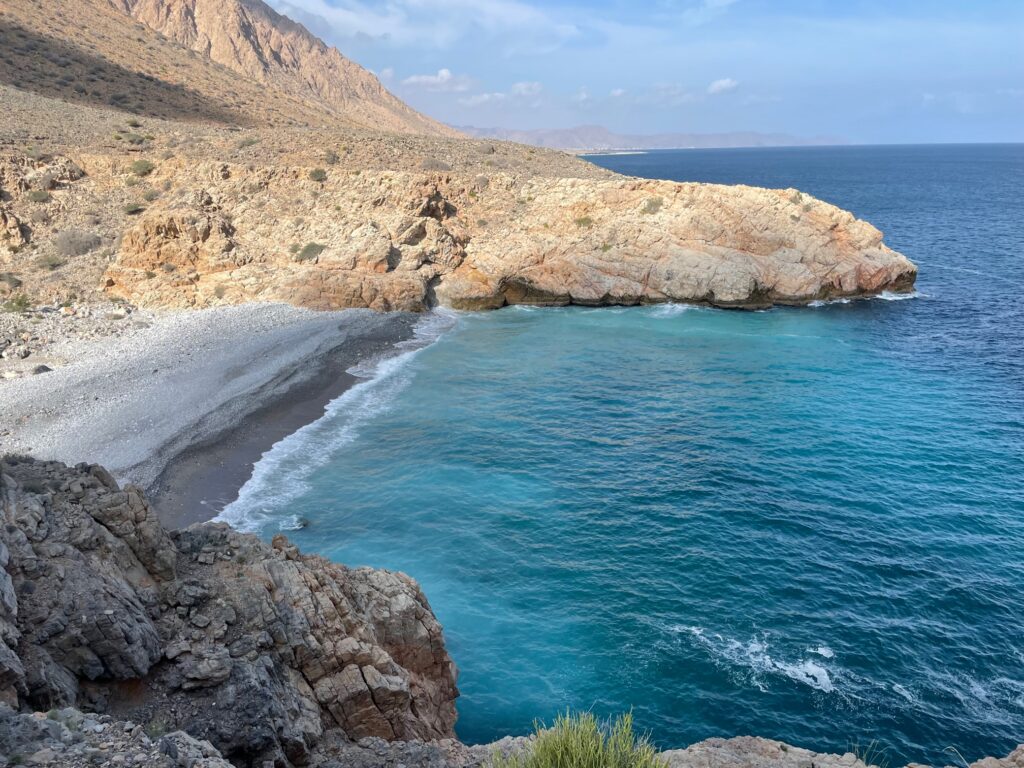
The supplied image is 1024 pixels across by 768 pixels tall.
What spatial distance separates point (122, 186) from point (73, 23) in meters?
42.9

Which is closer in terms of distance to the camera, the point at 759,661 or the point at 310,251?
the point at 759,661

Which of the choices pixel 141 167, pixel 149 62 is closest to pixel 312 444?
pixel 141 167

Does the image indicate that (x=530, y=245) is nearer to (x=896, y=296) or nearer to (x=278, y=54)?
(x=896, y=296)

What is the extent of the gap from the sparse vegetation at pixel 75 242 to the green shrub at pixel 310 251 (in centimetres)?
1242

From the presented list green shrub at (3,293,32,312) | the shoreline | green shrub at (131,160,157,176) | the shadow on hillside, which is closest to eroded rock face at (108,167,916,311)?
green shrub at (131,160,157,176)

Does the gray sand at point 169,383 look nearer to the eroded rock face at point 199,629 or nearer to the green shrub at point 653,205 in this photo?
the eroded rock face at point 199,629

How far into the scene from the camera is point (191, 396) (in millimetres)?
31375

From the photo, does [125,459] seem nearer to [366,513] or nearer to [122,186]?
[366,513]

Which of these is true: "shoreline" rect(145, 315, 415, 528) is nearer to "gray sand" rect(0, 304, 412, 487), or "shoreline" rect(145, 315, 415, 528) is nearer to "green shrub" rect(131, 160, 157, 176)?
"gray sand" rect(0, 304, 412, 487)

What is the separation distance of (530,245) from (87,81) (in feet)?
154

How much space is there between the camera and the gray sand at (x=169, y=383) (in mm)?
26312

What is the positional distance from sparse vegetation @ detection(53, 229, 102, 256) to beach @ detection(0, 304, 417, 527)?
843cm

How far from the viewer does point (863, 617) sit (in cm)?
1831

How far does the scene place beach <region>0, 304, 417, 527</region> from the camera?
25438 mm
